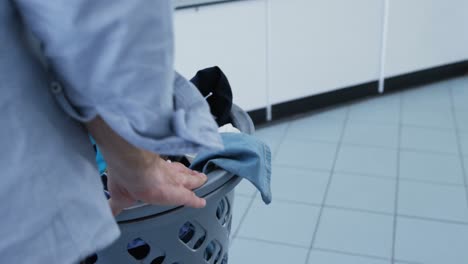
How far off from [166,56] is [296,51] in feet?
7.41

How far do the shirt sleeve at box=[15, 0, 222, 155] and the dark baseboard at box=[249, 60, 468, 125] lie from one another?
221cm

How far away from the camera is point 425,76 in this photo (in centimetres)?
322

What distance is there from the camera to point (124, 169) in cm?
64

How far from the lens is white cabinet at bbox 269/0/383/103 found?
266cm

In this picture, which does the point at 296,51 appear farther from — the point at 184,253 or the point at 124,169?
the point at 124,169

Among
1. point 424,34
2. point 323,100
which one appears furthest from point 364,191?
point 424,34

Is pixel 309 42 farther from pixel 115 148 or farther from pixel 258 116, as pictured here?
pixel 115 148

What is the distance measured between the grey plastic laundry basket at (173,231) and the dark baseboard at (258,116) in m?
1.81

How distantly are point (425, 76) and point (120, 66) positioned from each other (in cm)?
301

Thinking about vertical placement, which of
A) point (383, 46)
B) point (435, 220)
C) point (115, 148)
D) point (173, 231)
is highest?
point (115, 148)

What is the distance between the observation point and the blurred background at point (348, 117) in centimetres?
197

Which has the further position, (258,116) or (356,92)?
(356,92)

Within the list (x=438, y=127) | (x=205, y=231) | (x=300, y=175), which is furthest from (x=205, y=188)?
(x=438, y=127)

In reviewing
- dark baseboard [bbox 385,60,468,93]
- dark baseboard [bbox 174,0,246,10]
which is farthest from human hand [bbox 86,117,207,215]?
dark baseboard [bbox 385,60,468,93]
